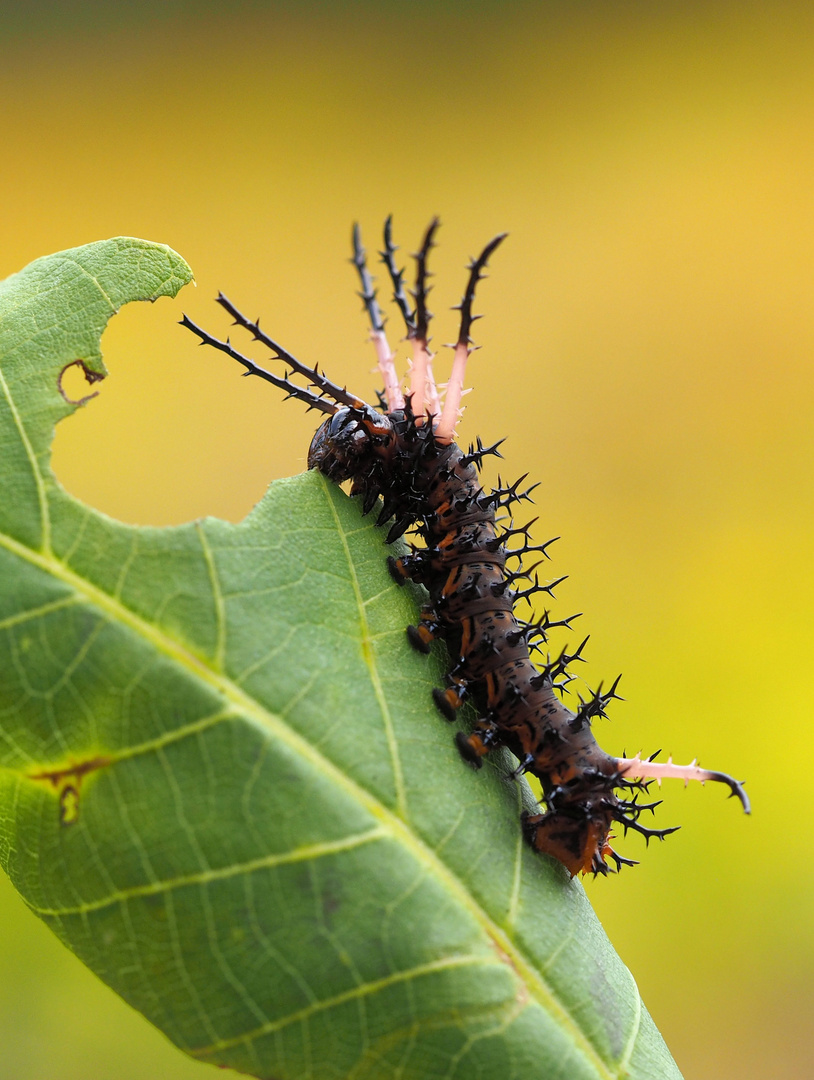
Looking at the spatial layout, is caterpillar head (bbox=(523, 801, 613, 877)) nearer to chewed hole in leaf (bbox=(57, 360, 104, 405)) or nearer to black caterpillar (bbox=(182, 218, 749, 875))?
black caterpillar (bbox=(182, 218, 749, 875))

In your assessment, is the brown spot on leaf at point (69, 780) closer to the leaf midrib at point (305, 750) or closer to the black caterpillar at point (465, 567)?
the leaf midrib at point (305, 750)

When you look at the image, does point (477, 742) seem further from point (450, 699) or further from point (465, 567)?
point (465, 567)

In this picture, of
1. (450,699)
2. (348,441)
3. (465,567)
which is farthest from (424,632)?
(348,441)

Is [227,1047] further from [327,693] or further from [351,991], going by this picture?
[327,693]

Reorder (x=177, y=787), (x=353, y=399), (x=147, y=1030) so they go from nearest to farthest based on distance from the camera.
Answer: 1. (x=177, y=787)
2. (x=353, y=399)
3. (x=147, y=1030)

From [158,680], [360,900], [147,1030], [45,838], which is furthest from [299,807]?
[147,1030]
